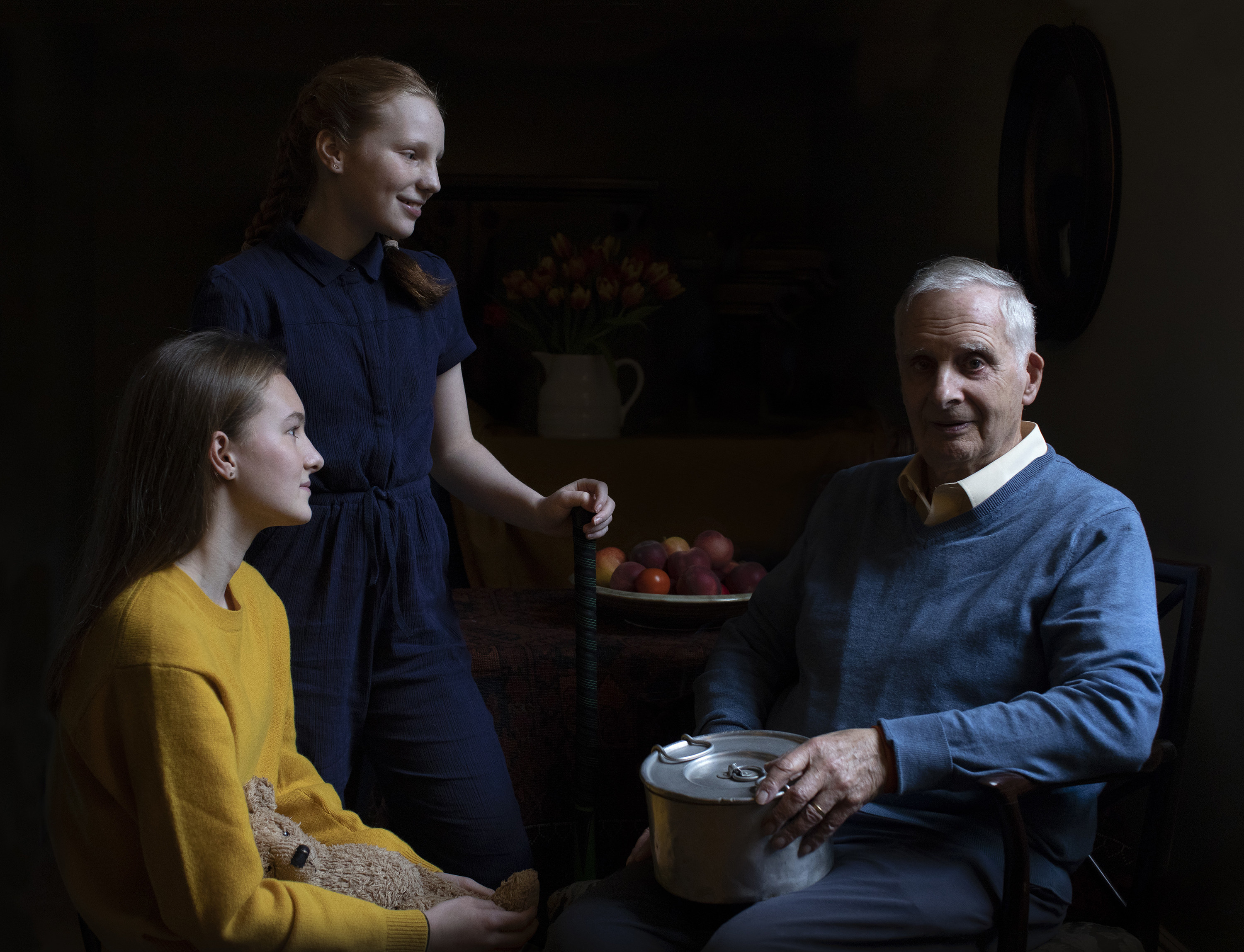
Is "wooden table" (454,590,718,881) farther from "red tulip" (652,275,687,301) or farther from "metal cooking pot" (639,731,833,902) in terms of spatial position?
"red tulip" (652,275,687,301)

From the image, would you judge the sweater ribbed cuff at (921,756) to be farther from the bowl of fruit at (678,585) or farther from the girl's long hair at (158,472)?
the girl's long hair at (158,472)

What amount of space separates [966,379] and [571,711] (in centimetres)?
83

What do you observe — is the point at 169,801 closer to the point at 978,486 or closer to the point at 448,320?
the point at 448,320

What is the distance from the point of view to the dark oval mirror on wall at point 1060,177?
2.00m

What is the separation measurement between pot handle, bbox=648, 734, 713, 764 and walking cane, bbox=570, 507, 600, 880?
1.24ft

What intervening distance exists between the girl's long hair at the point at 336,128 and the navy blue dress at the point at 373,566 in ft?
0.10

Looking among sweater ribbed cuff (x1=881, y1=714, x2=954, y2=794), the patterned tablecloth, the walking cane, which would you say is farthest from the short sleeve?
sweater ribbed cuff (x1=881, y1=714, x2=954, y2=794)

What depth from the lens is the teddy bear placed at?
3.53ft

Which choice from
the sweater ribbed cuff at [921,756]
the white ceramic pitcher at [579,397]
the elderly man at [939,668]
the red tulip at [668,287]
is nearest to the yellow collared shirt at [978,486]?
the elderly man at [939,668]

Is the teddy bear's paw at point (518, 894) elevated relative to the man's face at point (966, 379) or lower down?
lower down

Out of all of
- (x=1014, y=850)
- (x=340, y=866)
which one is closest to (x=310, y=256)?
(x=340, y=866)

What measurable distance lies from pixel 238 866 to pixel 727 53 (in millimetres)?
3635

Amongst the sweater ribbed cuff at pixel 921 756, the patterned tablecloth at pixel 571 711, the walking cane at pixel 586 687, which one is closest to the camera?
the sweater ribbed cuff at pixel 921 756

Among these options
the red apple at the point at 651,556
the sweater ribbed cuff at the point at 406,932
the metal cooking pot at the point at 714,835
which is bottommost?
the sweater ribbed cuff at the point at 406,932
